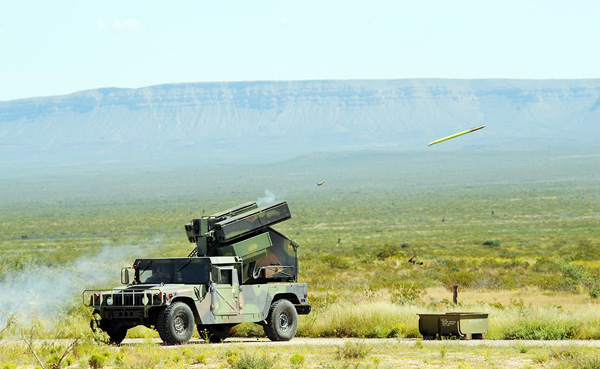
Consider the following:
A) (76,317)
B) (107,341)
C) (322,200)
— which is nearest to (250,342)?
(107,341)

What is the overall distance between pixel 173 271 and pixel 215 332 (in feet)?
6.87

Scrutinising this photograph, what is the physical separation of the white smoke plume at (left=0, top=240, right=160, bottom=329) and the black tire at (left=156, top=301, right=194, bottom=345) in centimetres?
330

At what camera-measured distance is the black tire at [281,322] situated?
65.7ft

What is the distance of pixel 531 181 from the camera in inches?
6152

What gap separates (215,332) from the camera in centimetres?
2078

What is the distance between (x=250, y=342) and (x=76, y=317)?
4931 millimetres

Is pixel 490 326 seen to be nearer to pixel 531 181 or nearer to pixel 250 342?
pixel 250 342

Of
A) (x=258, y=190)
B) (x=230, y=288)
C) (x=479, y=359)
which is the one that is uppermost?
(x=258, y=190)

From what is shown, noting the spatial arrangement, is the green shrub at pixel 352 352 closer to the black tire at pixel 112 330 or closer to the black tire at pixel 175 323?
the black tire at pixel 175 323

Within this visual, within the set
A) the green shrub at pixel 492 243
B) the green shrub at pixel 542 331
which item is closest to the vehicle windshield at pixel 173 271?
the green shrub at pixel 542 331

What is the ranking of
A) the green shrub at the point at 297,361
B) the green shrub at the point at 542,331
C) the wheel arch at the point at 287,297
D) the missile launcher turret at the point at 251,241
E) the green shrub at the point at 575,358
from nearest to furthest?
the green shrub at the point at 575,358 → the green shrub at the point at 297,361 → the green shrub at the point at 542,331 → the missile launcher turret at the point at 251,241 → the wheel arch at the point at 287,297

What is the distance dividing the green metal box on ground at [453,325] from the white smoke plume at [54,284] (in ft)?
26.7

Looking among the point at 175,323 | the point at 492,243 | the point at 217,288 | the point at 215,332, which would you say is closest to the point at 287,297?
the point at 215,332

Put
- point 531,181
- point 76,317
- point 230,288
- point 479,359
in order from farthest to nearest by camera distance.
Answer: point 531,181, point 76,317, point 230,288, point 479,359
